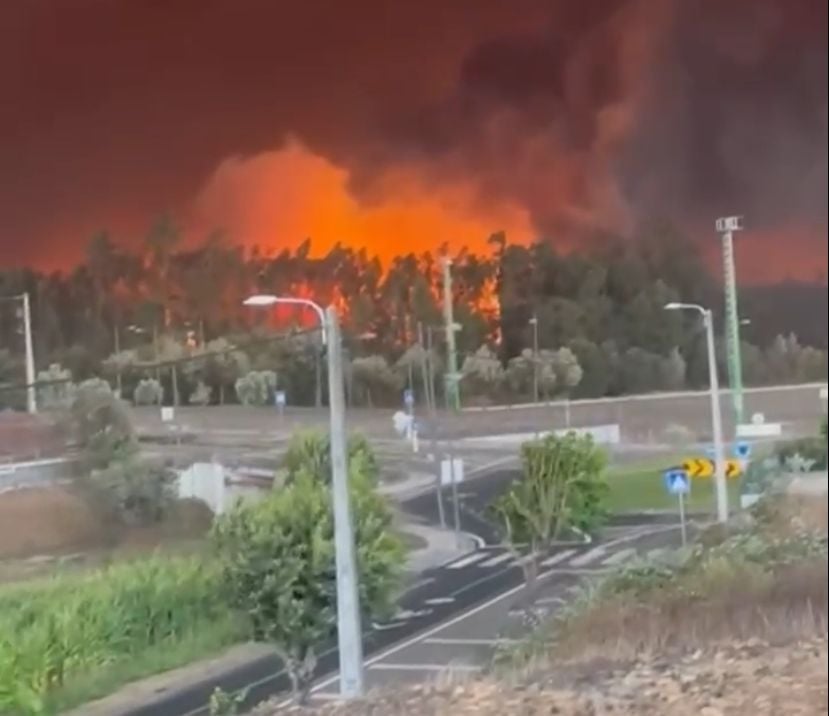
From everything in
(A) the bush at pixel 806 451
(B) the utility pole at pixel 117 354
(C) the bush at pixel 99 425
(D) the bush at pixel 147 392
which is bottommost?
(A) the bush at pixel 806 451

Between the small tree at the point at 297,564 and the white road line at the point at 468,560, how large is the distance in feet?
0.48

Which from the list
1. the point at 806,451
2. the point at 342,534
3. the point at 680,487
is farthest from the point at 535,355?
the point at 806,451

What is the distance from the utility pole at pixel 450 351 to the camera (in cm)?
243

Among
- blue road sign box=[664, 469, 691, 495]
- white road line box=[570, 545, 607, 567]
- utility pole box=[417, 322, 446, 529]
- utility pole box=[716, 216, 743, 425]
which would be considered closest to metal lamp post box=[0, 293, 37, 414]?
utility pole box=[417, 322, 446, 529]

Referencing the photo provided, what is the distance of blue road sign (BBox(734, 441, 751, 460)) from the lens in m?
2.70

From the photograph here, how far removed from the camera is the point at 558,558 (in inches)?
99.5

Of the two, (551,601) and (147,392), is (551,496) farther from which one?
(147,392)

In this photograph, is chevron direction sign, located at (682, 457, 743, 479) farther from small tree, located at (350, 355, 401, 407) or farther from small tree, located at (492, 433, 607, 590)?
small tree, located at (350, 355, 401, 407)

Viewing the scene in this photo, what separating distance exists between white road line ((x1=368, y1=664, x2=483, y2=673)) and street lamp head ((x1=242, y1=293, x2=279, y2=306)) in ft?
2.02

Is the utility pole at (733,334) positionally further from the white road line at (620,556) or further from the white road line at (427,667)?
the white road line at (427,667)

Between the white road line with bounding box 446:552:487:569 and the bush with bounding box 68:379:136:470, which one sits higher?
the bush with bounding box 68:379:136:470

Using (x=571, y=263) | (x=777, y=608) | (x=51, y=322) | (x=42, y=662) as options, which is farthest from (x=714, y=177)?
(x=42, y=662)

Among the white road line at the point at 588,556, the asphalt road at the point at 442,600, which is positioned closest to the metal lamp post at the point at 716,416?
the asphalt road at the point at 442,600

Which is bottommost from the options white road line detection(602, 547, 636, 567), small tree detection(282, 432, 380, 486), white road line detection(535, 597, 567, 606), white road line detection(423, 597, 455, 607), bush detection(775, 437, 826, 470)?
white road line detection(535, 597, 567, 606)
